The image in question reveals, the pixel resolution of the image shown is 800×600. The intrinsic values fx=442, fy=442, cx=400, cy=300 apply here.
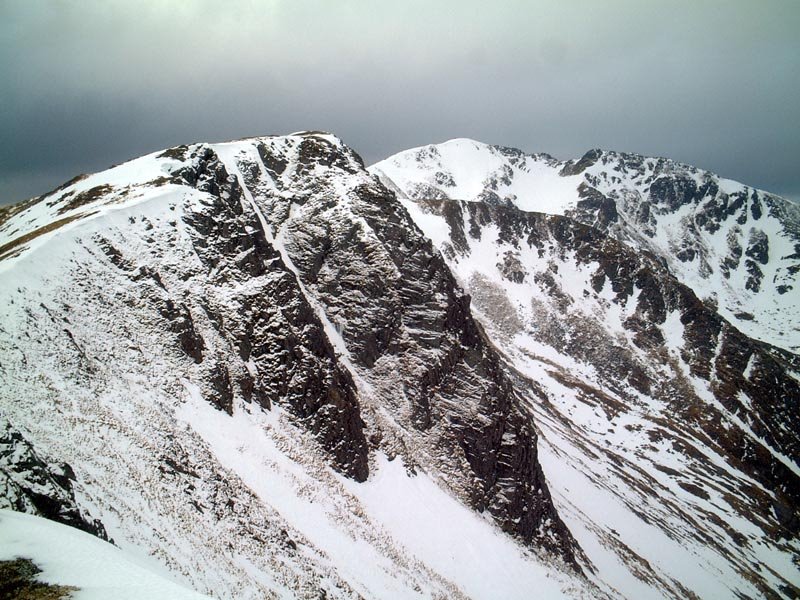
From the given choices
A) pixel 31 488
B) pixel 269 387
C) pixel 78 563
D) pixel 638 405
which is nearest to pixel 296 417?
pixel 269 387

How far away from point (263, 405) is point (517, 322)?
11685 centimetres

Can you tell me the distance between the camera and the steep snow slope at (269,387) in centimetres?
2184

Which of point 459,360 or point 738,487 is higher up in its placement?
point 459,360

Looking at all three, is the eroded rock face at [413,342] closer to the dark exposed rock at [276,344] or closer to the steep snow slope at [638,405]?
the dark exposed rock at [276,344]

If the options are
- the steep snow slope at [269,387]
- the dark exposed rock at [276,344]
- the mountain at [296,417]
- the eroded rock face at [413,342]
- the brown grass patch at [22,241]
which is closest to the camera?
the mountain at [296,417]

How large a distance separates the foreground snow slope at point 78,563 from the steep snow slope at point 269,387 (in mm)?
3535

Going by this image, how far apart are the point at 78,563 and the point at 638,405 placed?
13495cm

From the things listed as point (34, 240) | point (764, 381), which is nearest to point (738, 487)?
point (764, 381)

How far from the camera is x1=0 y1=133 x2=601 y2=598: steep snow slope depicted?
860 inches

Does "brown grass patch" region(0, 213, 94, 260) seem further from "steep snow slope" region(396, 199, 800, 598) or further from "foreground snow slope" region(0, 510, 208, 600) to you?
"steep snow slope" region(396, 199, 800, 598)

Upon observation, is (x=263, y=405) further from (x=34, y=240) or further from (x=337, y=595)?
(x=34, y=240)

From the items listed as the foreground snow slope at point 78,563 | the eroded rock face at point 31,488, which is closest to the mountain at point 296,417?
the eroded rock face at point 31,488

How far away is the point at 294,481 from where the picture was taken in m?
31.4

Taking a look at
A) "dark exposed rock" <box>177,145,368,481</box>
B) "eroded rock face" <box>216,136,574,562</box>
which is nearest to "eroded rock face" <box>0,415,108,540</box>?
"dark exposed rock" <box>177,145,368,481</box>
